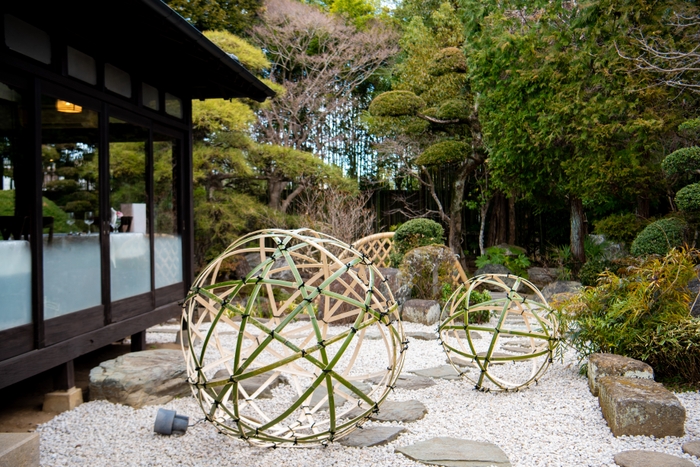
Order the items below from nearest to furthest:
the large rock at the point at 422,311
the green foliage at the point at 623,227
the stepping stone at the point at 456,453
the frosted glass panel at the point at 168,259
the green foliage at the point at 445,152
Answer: the stepping stone at the point at 456,453, the frosted glass panel at the point at 168,259, the large rock at the point at 422,311, the green foliage at the point at 623,227, the green foliage at the point at 445,152

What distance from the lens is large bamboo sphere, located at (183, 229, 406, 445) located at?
221 centimetres

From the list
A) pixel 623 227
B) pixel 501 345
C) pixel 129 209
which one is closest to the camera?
pixel 129 209

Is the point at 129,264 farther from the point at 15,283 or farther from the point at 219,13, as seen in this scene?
the point at 219,13

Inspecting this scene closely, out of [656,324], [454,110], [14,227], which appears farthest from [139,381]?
[454,110]

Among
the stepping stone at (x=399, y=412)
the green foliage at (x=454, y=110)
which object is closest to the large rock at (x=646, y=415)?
the stepping stone at (x=399, y=412)

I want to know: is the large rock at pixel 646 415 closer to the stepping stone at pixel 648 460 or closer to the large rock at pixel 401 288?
the stepping stone at pixel 648 460

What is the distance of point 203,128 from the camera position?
29.7ft

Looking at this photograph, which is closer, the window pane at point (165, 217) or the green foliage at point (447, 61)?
the window pane at point (165, 217)

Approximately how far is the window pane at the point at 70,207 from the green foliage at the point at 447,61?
23.9ft

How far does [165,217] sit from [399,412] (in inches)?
120

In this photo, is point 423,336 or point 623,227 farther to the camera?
point 623,227

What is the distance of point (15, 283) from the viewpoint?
3.07 meters

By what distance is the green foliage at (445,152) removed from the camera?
32.8 feet

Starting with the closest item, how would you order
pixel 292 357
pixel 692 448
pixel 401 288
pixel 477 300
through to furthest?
pixel 292 357, pixel 692 448, pixel 477 300, pixel 401 288
